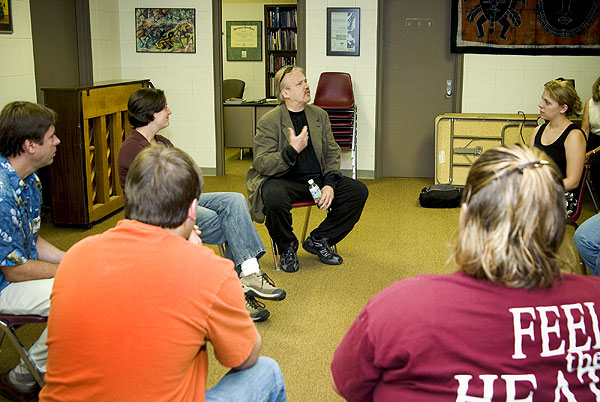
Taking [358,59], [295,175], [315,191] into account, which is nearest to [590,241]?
[315,191]

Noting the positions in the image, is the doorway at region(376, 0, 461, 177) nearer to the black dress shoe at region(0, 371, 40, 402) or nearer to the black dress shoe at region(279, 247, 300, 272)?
the black dress shoe at region(279, 247, 300, 272)

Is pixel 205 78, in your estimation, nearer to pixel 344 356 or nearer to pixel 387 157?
pixel 387 157

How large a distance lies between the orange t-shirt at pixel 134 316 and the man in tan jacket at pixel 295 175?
97.4 inches

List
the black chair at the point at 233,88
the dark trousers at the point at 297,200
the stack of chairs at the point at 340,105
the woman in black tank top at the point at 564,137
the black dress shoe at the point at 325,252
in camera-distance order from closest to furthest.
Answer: the woman in black tank top at the point at 564,137
the dark trousers at the point at 297,200
the black dress shoe at the point at 325,252
the stack of chairs at the point at 340,105
the black chair at the point at 233,88

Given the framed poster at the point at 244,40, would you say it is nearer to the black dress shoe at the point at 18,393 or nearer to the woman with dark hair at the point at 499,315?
the black dress shoe at the point at 18,393

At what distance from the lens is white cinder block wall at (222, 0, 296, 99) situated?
32.1 ft

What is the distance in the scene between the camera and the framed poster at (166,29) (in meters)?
6.77

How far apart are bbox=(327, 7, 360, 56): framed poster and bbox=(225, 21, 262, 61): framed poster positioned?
3396 millimetres

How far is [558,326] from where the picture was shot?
124 cm

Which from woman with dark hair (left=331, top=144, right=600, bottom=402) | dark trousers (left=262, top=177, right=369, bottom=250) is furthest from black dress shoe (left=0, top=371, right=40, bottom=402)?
dark trousers (left=262, top=177, right=369, bottom=250)

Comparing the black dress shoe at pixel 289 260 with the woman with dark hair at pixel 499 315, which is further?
the black dress shoe at pixel 289 260

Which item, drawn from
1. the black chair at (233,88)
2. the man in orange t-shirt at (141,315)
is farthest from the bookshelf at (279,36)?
the man in orange t-shirt at (141,315)

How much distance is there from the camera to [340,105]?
21.1 feet

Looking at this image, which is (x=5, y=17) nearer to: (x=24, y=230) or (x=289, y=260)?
(x=289, y=260)
